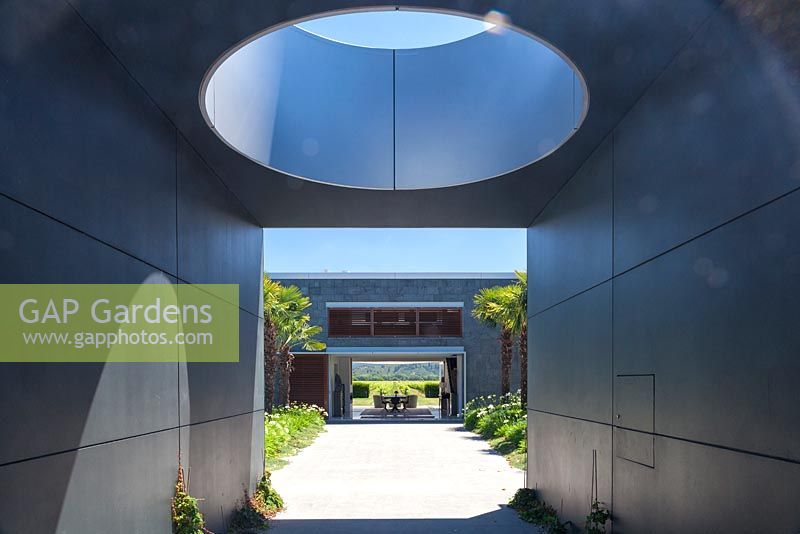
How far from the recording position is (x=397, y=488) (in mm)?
13031

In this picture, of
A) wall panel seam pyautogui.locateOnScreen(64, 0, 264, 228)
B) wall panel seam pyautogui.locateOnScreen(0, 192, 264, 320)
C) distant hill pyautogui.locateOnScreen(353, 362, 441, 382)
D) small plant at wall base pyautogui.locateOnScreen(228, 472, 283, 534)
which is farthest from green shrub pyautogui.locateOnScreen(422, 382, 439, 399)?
distant hill pyautogui.locateOnScreen(353, 362, 441, 382)

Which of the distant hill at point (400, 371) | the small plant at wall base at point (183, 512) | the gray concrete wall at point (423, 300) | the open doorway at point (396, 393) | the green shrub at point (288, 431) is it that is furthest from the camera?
the distant hill at point (400, 371)

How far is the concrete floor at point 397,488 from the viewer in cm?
997

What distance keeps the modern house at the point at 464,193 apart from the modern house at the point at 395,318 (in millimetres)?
21206

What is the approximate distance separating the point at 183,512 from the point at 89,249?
9.25ft

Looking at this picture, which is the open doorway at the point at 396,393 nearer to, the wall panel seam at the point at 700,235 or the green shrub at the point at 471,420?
the green shrub at the point at 471,420

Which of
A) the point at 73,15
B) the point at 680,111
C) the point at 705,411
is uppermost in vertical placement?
the point at 73,15

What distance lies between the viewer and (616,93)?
225 inches

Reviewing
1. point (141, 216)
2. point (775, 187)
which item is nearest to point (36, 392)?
point (141, 216)

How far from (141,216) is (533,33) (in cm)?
302

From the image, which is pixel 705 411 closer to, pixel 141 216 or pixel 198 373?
pixel 141 216

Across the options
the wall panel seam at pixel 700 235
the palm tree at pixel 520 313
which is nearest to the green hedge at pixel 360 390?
the palm tree at pixel 520 313

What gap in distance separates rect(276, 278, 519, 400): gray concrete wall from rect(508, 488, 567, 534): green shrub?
1931 centimetres

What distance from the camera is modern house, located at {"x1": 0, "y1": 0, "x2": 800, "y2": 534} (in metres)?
3.67
